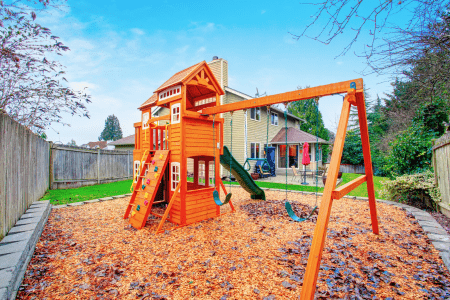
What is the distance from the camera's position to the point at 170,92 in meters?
5.79

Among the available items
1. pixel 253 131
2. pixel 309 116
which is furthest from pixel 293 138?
pixel 309 116

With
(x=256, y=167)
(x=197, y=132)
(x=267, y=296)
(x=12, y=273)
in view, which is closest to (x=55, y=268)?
(x=12, y=273)

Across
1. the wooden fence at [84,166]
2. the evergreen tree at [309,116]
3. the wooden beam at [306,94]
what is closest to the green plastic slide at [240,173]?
Result: the wooden beam at [306,94]

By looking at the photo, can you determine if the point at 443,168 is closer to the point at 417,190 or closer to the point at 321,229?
the point at 417,190

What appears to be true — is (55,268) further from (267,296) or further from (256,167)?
(256,167)

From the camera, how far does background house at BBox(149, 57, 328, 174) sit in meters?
14.3

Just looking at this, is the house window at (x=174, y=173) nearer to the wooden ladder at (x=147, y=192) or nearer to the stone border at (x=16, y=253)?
the wooden ladder at (x=147, y=192)

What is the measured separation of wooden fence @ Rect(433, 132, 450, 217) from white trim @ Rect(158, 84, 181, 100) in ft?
21.9

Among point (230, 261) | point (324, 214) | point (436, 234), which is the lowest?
point (230, 261)

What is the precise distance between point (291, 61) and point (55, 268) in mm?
9978

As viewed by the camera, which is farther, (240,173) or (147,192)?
(240,173)

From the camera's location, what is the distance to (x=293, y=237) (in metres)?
4.23

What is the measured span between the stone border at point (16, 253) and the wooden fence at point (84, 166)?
Answer: 246 inches

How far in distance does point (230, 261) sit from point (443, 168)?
19.6ft
